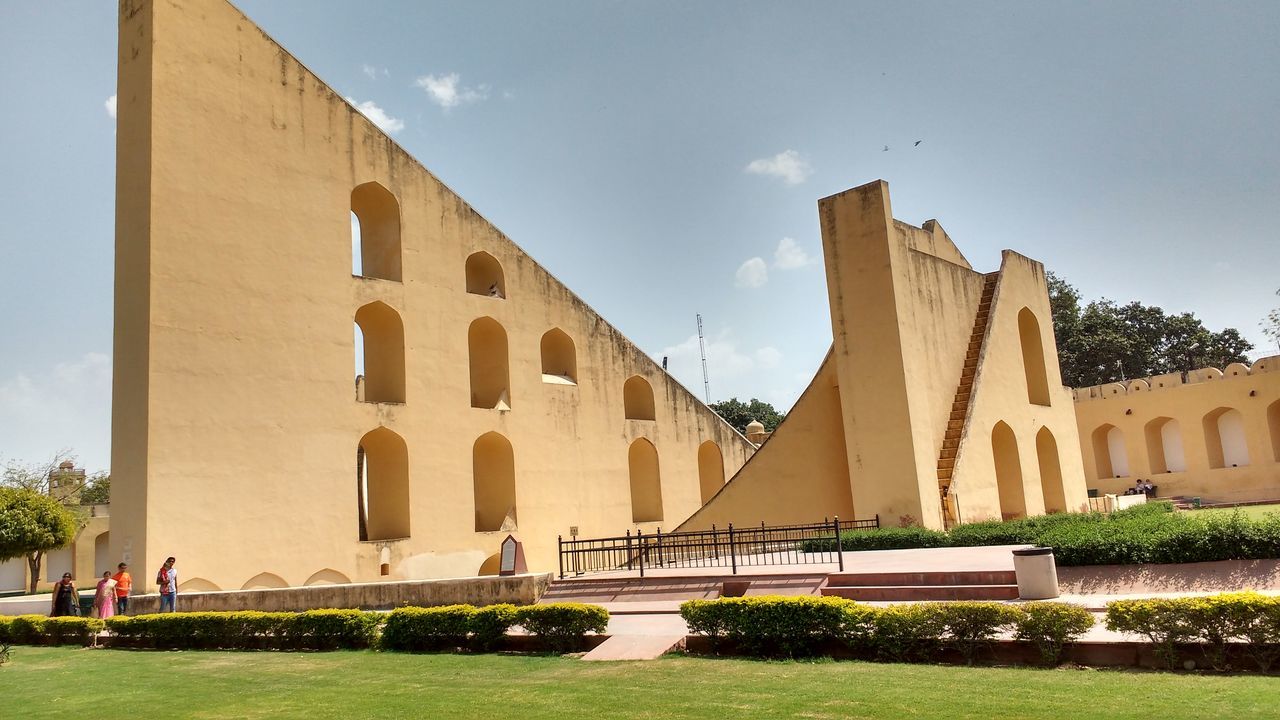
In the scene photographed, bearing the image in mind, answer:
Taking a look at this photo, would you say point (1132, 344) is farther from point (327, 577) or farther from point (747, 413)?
point (327, 577)

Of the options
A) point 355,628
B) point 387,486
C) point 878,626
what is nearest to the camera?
point 878,626

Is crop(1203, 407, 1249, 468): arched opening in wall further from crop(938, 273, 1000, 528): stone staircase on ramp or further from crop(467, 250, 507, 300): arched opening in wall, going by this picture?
crop(467, 250, 507, 300): arched opening in wall

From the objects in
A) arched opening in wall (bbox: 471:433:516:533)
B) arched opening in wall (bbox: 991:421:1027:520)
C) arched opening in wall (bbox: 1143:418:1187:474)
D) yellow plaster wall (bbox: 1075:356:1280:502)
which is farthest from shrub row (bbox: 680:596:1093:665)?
arched opening in wall (bbox: 1143:418:1187:474)

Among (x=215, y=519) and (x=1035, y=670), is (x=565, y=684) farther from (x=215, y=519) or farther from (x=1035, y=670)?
(x=215, y=519)

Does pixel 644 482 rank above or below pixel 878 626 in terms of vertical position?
above

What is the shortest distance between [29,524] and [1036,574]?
23197 millimetres

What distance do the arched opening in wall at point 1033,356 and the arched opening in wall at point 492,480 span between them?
1139 cm

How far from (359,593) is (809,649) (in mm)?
6334

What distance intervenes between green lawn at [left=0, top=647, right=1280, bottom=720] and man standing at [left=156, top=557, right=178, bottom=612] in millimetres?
3062

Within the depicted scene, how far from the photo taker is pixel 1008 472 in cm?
1881

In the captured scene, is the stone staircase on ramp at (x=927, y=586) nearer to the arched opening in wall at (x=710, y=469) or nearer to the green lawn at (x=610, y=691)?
the green lawn at (x=610, y=691)

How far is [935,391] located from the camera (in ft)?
55.8

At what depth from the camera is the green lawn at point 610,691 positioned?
5559 mm

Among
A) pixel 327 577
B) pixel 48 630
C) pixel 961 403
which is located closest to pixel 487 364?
pixel 327 577
